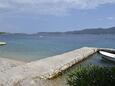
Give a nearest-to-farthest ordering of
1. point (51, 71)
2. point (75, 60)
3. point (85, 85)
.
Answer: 1. point (85, 85)
2. point (51, 71)
3. point (75, 60)

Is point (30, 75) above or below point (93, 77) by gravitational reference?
below

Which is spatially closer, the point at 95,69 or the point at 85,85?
the point at 85,85

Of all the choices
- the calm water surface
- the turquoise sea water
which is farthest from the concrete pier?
the turquoise sea water

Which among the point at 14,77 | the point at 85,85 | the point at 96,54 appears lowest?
the point at 96,54

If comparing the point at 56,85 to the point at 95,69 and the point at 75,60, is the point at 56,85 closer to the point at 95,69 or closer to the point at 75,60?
the point at 95,69

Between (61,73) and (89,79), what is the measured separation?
8836 mm

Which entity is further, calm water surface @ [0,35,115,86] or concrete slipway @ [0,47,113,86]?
calm water surface @ [0,35,115,86]

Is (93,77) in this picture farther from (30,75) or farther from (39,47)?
(39,47)

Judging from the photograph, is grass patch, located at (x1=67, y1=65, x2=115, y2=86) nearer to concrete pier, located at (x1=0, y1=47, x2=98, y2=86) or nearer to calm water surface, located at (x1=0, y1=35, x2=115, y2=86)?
concrete pier, located at (x1=0, y1=47, x2=98, y2=86)

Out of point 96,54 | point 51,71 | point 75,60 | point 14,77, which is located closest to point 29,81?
point 14,77

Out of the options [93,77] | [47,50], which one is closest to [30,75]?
[93,77]

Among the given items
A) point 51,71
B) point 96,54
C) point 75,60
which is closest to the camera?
point 51,71

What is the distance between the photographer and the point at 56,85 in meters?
12.2

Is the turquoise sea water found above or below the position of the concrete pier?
below
